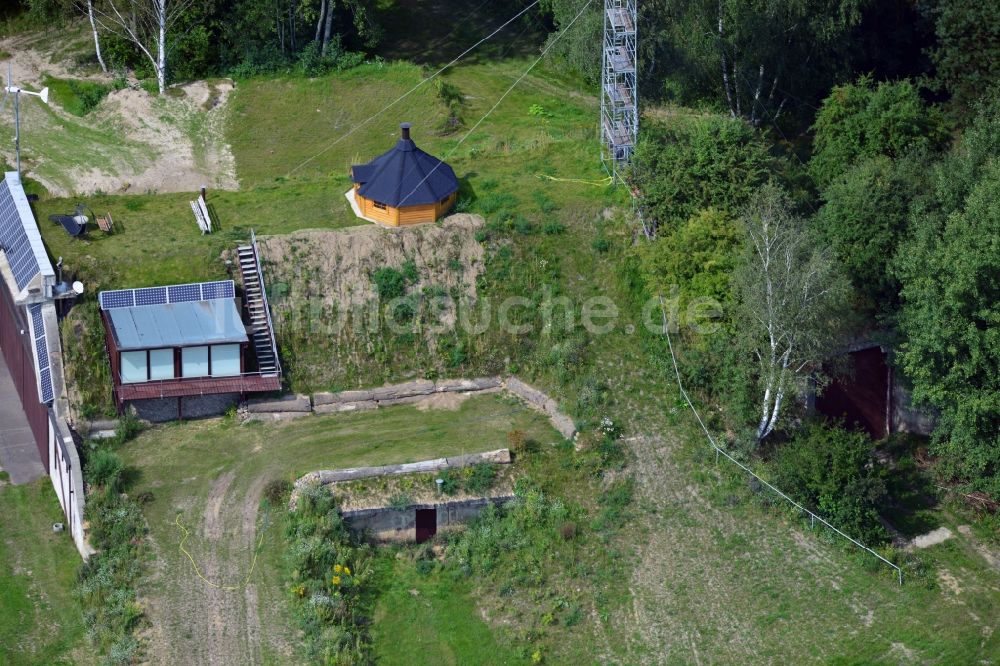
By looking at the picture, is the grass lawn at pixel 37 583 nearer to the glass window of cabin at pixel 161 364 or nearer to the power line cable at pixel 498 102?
the glass window of cabin at pixel 161 364

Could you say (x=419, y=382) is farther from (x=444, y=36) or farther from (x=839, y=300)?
(x=444, y=36)

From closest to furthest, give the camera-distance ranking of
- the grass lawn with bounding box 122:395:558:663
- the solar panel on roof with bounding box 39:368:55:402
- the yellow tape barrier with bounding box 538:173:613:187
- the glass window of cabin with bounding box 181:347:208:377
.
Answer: the grass lawn with bounding box 122:395:558:663
the solar panel on roof with bounding box 39:368:55:402
the glass window of cabin with bounding box 181:347:208:377
the yellow tape barrier with bounding box 538:173:613:187

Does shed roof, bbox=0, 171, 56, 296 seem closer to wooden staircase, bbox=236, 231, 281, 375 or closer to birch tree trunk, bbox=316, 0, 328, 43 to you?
wooden staircase, bbox=236, 231, 281, 375

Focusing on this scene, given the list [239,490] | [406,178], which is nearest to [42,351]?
[239,490]

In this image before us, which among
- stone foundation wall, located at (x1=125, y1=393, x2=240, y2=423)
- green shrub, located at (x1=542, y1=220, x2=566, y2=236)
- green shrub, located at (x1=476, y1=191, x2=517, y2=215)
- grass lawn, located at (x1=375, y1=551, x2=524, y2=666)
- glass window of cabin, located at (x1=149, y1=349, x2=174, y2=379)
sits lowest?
grass lawn, located at (x1=375, y1=551, x2=524, y2=666)

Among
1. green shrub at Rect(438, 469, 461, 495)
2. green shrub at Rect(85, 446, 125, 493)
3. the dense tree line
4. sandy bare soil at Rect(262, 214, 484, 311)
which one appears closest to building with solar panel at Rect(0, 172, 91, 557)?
green shrub at Rect(85, 446, 125, 493)

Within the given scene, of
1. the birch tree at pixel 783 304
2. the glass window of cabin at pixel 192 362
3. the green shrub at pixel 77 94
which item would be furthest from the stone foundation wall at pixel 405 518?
the green shrub at pixel 77 94
